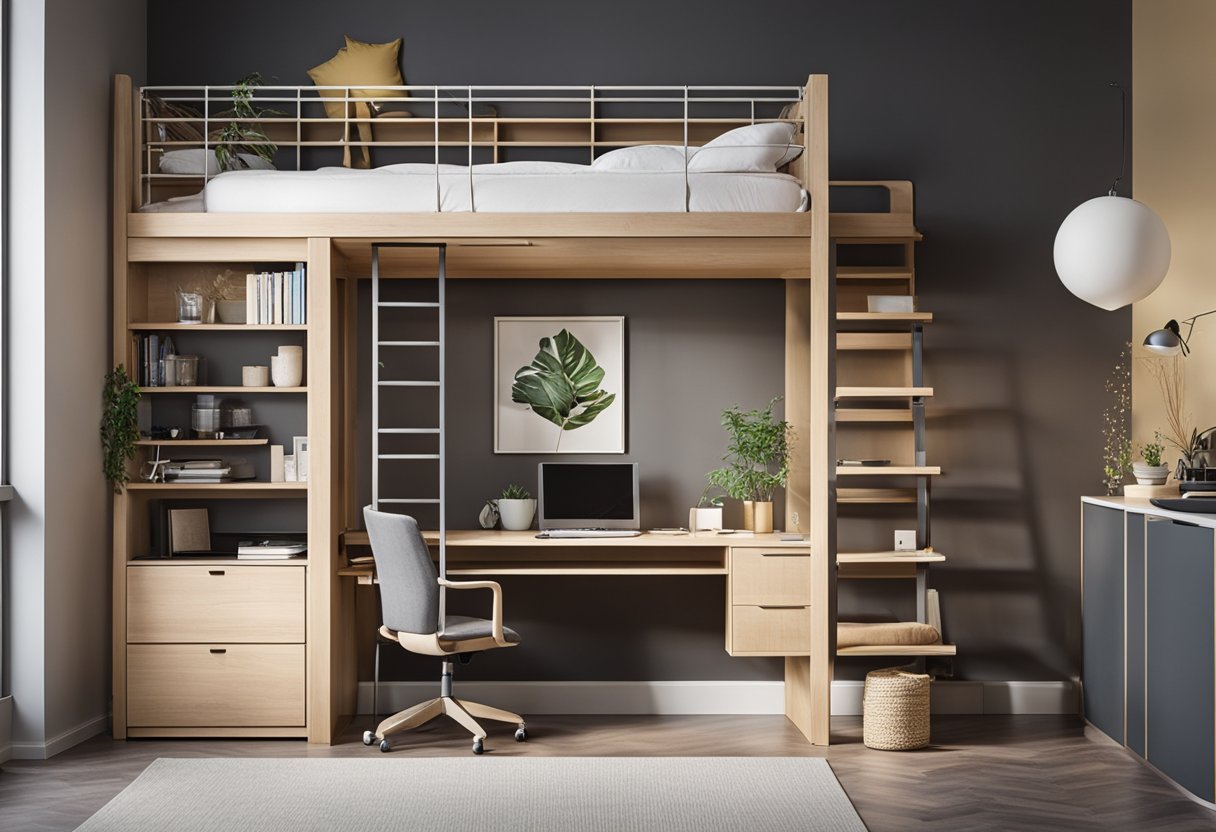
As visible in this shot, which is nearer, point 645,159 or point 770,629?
point 645,159

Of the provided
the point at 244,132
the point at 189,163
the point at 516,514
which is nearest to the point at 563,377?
the point at 516,514

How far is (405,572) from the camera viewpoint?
178 inches

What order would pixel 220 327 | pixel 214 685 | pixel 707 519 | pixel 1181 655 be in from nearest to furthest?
pixel 1181 655
pixel 214 685
pixel 220 327
pixel 707 519

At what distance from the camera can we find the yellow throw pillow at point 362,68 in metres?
5.36

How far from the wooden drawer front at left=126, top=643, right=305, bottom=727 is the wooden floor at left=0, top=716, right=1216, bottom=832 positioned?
121mm

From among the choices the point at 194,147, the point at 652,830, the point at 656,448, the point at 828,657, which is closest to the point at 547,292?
the point at 656,448

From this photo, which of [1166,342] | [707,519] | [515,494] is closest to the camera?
[1166,342]

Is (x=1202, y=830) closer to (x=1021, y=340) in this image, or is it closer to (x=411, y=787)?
(x=1021, y=340)

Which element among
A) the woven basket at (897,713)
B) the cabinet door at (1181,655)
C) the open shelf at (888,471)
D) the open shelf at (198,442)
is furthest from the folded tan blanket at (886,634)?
the open shelf at (198,442)

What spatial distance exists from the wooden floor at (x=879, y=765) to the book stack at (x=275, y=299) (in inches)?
75.8

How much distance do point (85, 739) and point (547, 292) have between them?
118 inches

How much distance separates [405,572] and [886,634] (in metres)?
2.22

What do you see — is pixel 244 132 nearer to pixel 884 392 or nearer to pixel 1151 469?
A: pixel 884 392

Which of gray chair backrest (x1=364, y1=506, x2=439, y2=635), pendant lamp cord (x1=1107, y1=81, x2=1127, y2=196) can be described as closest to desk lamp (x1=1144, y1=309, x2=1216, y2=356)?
pendant lamp cord (x1=1107, y1=81, x2=1127, y2=196)
